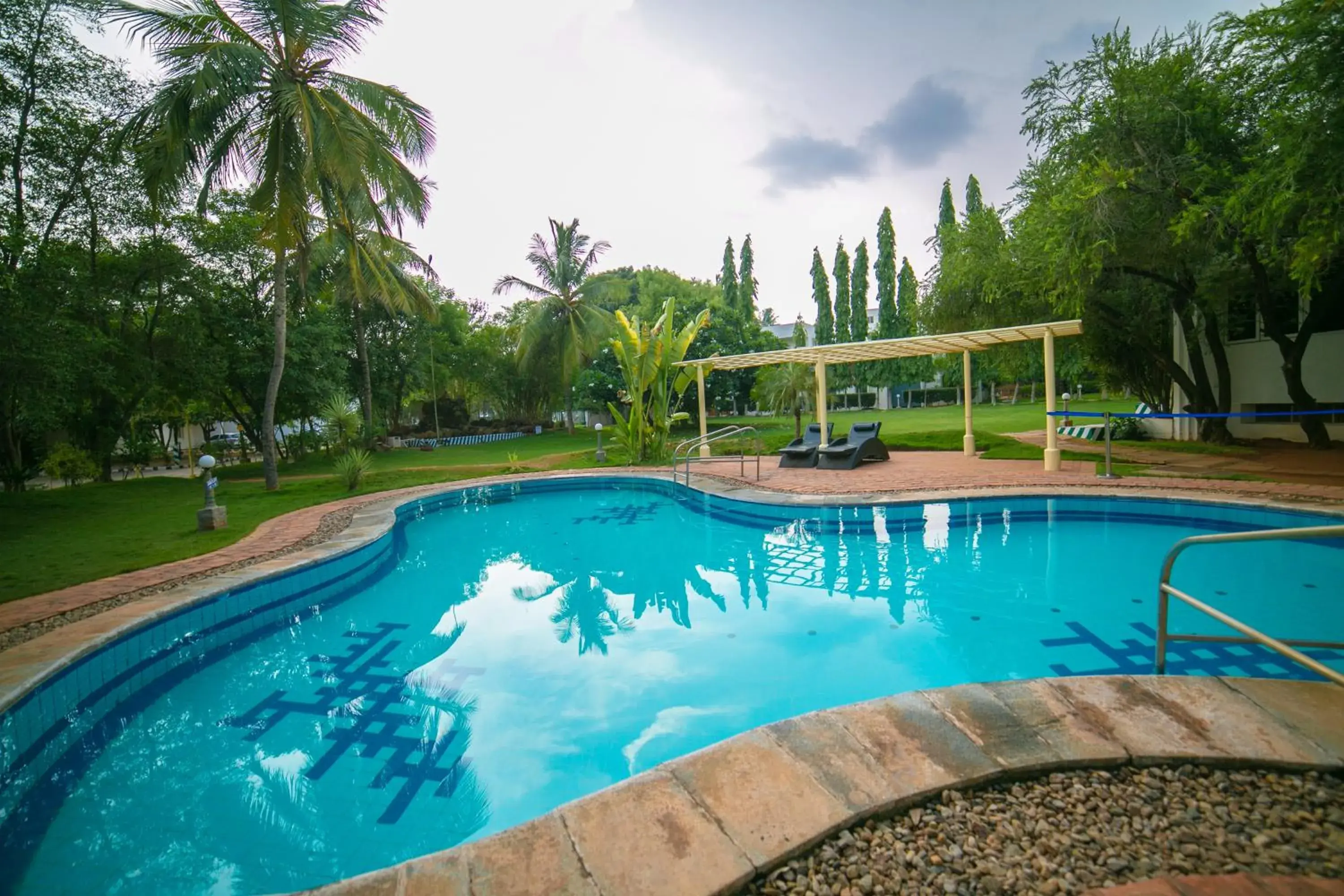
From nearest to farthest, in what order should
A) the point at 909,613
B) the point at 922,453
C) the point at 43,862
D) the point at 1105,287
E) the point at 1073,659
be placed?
the point at 43,862, the point at 1073,659, the point at 909,613, the point at 1105,287, the point at 922,453

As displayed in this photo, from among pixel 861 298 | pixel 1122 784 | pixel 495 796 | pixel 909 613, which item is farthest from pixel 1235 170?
pixel 861 298

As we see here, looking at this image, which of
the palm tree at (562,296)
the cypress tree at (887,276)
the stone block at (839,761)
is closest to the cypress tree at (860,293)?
the cypress tree at (887,276)

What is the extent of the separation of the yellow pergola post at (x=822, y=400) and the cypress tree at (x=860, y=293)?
31230 mm

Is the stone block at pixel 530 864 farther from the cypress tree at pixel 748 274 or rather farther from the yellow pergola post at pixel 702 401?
the cypress tree at pixel 748 274

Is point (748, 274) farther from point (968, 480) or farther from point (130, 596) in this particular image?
point (130, 596)

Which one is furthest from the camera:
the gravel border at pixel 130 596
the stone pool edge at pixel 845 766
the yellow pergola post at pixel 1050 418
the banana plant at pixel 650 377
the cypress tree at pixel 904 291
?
the cypress tree at pixel 904 291

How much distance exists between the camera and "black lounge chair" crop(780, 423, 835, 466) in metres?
13.4

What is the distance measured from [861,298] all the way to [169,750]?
4504 cm

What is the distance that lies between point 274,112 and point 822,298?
134 ft

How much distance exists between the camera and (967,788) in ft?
7.63

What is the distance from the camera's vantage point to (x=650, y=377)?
1377cm

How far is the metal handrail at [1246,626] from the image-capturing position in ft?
6.74

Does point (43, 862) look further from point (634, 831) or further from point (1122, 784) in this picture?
point (1122, 784)

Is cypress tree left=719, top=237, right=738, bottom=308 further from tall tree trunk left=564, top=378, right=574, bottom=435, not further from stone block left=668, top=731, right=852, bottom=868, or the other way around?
stone block left=668, top=731, right=852, bottom=868
